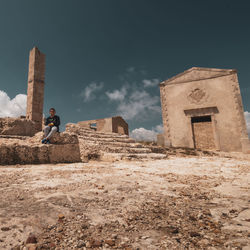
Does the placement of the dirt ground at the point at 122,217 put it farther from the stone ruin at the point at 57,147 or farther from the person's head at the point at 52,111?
the person's head at the point at 52,111

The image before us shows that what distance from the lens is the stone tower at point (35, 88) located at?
→ 11856 mm

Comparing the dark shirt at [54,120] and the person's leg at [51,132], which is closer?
the person's leg at [51,132]

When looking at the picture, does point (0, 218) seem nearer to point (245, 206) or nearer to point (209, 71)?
point (245, 206)

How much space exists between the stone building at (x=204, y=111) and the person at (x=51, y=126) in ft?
31.8

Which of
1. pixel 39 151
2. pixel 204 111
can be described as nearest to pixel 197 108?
pixel 204 111

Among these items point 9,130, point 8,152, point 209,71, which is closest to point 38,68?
point 9,130

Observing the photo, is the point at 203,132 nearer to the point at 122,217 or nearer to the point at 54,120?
the point at 54,120

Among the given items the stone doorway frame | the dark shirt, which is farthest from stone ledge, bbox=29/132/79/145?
the stone doorway frame

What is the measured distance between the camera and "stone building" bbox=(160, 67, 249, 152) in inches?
453

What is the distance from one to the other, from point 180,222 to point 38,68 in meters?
14.4

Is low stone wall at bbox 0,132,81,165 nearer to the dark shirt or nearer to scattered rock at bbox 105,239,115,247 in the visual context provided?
the dark shirt

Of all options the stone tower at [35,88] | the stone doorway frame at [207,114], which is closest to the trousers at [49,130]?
the stone tower at [35,88]

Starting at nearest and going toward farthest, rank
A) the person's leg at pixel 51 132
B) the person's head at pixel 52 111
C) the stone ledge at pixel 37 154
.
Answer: the stone ledge at pixel 37 154
the person's leg at pixel 51 132
the person's head at pixel 52 111

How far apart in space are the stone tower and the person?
8077 millimetres
